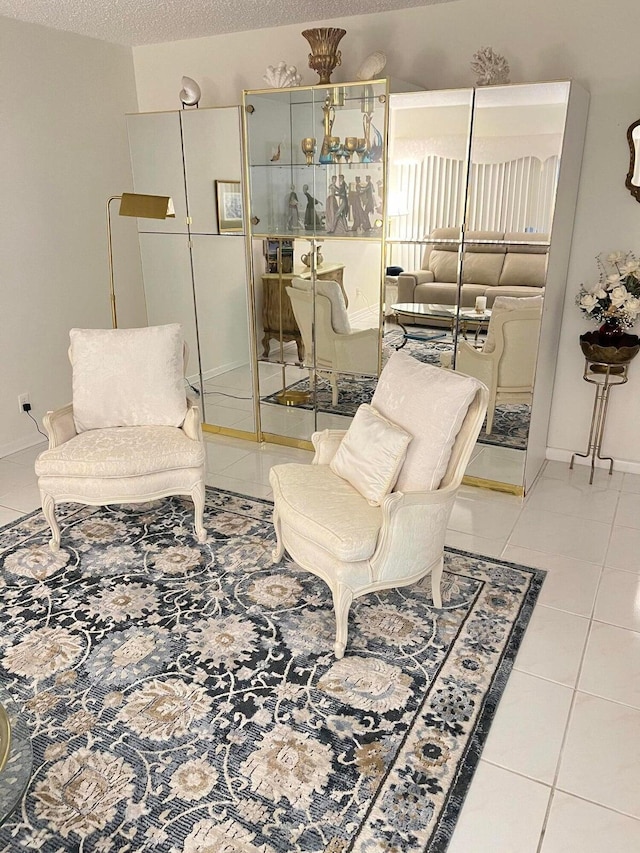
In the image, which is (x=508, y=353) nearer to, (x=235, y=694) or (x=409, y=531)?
(x=409, y=531)

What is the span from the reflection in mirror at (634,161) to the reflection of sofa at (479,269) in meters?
0.68

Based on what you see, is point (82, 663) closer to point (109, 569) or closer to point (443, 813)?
point (109, 569)

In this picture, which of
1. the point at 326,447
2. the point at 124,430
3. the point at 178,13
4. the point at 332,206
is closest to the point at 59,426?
the point at 124,430

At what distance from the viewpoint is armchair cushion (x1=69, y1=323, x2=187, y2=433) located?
3.54m

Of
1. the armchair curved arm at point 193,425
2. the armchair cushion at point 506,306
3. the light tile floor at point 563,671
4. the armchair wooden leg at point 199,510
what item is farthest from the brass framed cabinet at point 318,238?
the armchair wooden leg at point 199,510

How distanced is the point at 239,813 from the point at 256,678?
1.85ft

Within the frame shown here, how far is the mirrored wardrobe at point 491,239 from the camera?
3.28m

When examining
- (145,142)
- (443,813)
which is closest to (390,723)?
(443,813)

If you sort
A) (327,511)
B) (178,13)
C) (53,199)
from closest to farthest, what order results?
(327,511) → (178,13) → (53,199)

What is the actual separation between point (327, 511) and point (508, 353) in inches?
→ 62.5

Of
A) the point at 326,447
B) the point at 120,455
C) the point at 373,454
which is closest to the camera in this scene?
the point at 373,454

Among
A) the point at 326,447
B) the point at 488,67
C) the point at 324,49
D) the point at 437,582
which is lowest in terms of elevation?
the point at 437,582

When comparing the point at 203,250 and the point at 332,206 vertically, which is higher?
the point at 332,206

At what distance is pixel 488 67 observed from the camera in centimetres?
339
